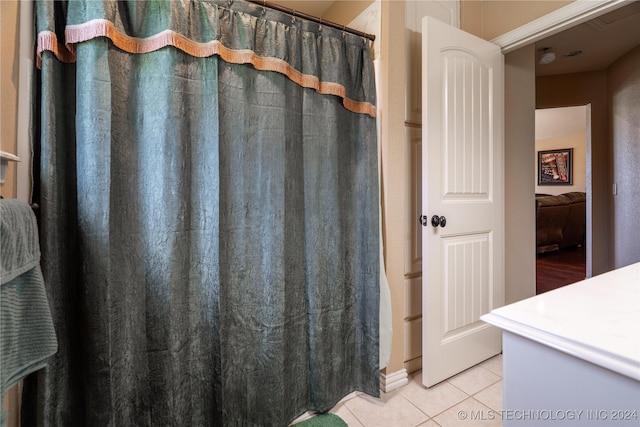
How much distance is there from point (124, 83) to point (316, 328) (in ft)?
4.16

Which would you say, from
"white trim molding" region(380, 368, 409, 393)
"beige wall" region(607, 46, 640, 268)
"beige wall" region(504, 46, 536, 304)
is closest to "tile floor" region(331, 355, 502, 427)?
"white trim molding" region(380, 368, 409, 393)

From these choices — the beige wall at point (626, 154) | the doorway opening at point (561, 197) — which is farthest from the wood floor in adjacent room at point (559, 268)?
the beige wall at point (626, 154)

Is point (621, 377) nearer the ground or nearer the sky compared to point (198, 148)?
nearer the ground

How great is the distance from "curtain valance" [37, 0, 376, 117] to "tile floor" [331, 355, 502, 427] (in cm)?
148

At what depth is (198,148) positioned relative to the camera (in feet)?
3.78

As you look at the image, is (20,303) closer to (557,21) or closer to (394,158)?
(394,158)

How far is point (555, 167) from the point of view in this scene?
663 centimetres

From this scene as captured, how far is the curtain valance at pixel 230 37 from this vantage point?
962 millimetres

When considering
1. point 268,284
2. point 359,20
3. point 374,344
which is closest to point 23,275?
point 268,284

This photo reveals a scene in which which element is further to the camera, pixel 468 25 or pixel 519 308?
pixel 468 25

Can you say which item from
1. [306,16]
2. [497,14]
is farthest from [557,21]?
[306,16]

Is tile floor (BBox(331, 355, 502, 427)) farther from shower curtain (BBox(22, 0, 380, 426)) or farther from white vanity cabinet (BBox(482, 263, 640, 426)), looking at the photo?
white vanity cabinet (BBox(482, 263, 640, 426))

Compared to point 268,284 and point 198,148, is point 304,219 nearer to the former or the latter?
point 268,284

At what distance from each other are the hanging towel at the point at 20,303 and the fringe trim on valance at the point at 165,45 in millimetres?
547
